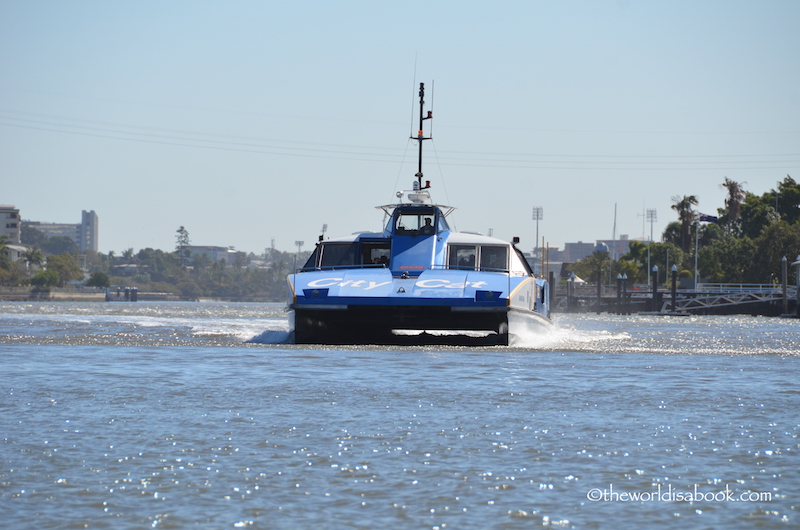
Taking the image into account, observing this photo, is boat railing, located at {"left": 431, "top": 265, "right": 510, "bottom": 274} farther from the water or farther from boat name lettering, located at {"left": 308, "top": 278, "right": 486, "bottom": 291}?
the water

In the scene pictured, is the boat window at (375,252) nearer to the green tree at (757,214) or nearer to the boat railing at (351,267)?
the boat railing at (351,267)

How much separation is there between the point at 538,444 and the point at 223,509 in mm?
2844

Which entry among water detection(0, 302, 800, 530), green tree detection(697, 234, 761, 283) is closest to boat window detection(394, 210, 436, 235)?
water detection(0, 302, 800, 530)

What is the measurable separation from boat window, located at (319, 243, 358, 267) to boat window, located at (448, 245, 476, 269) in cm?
203

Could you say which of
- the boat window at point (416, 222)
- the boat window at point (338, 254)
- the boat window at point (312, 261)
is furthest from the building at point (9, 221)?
the boat window at point (416, 222)

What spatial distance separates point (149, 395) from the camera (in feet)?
33.2

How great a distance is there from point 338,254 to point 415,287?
3.48 metres

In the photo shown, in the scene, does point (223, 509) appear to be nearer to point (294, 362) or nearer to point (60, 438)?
point (60, 438)

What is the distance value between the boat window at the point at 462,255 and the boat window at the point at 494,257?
229 mm

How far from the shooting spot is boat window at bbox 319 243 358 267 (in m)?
20.1

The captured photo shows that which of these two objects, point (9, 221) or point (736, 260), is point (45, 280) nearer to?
point (9, 221)

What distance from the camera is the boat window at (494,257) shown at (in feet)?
66.1

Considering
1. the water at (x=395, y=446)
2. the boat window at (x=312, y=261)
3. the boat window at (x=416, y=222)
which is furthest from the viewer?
the boat window at (x=312, y=261)

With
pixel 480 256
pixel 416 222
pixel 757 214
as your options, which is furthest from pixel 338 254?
pixel 757 214
